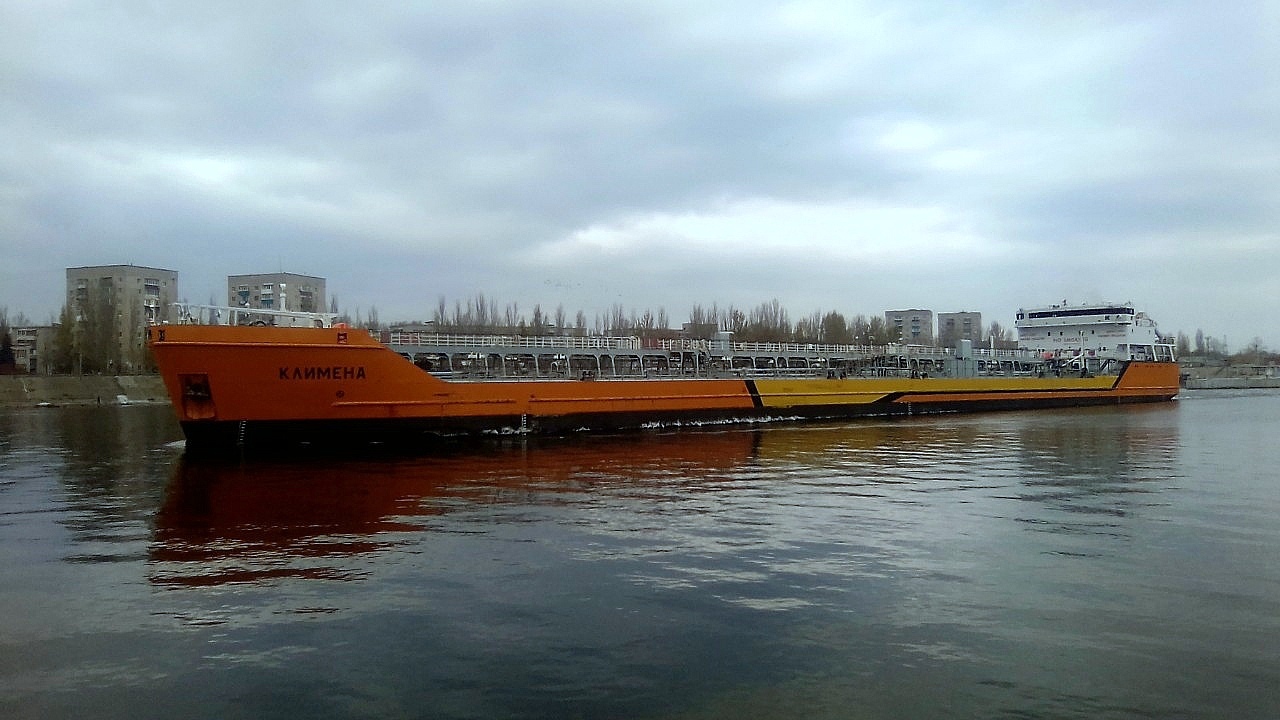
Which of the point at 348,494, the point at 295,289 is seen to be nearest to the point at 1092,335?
the point at 348,494

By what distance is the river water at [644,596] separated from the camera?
5281 millimetres

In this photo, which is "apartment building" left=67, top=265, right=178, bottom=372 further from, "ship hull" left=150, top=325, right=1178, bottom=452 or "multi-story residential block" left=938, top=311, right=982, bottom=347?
"multi-story residential block" left=938, top=311, right=982, bottom=347

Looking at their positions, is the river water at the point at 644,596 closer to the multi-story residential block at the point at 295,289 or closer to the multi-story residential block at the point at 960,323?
the multi-story residential block at the point at 295,289

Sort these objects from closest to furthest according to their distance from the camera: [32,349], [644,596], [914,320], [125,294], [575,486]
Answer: [644,596]
[575,486]
[125,294]
[32,349]
[914,320]

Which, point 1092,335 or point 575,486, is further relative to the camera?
point 1092,335

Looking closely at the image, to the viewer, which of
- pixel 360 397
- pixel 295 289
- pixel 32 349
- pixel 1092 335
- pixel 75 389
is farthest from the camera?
pixel 32 349

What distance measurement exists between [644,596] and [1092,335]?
5081 centimetres

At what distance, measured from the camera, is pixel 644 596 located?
741 cm

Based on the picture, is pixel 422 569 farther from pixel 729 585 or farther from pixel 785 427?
pixel 785 427

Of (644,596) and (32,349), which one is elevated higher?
(32,349)

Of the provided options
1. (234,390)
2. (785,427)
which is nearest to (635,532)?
(234,390)

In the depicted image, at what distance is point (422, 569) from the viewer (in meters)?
8.48

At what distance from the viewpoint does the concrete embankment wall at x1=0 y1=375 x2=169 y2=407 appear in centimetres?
5666

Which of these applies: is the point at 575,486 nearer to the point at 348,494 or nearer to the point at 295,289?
the point at 348,494
